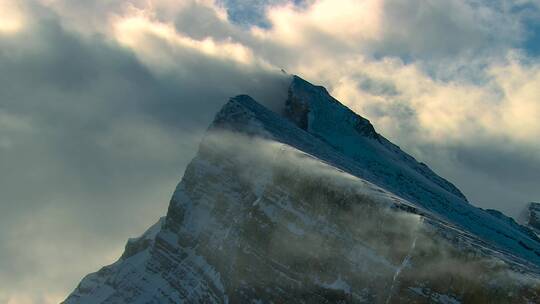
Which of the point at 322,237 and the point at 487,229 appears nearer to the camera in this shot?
the point at 322,237

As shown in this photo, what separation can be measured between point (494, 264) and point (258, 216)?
206 ft

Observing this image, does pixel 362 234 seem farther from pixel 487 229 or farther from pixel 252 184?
pixel 487 229

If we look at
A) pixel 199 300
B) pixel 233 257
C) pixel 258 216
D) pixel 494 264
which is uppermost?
pixel 494 264

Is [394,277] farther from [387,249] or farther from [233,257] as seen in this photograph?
[233,257]

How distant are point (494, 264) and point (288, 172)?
57864mm

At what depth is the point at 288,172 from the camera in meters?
168

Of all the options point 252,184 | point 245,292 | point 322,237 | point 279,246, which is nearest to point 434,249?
point 322,237

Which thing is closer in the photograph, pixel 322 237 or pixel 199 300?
pixel 322 237

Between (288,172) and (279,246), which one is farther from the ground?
(288,172)

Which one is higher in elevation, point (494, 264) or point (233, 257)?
point (494, 264)

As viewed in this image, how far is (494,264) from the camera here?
126 m

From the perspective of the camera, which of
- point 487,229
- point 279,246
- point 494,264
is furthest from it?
point 487,229

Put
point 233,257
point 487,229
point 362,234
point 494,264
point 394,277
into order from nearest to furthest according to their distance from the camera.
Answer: point 494,264 → point 394,277 → point 362,234 → point 233,257 → point 487,229

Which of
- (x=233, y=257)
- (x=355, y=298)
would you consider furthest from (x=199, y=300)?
(x=355, y=298)
